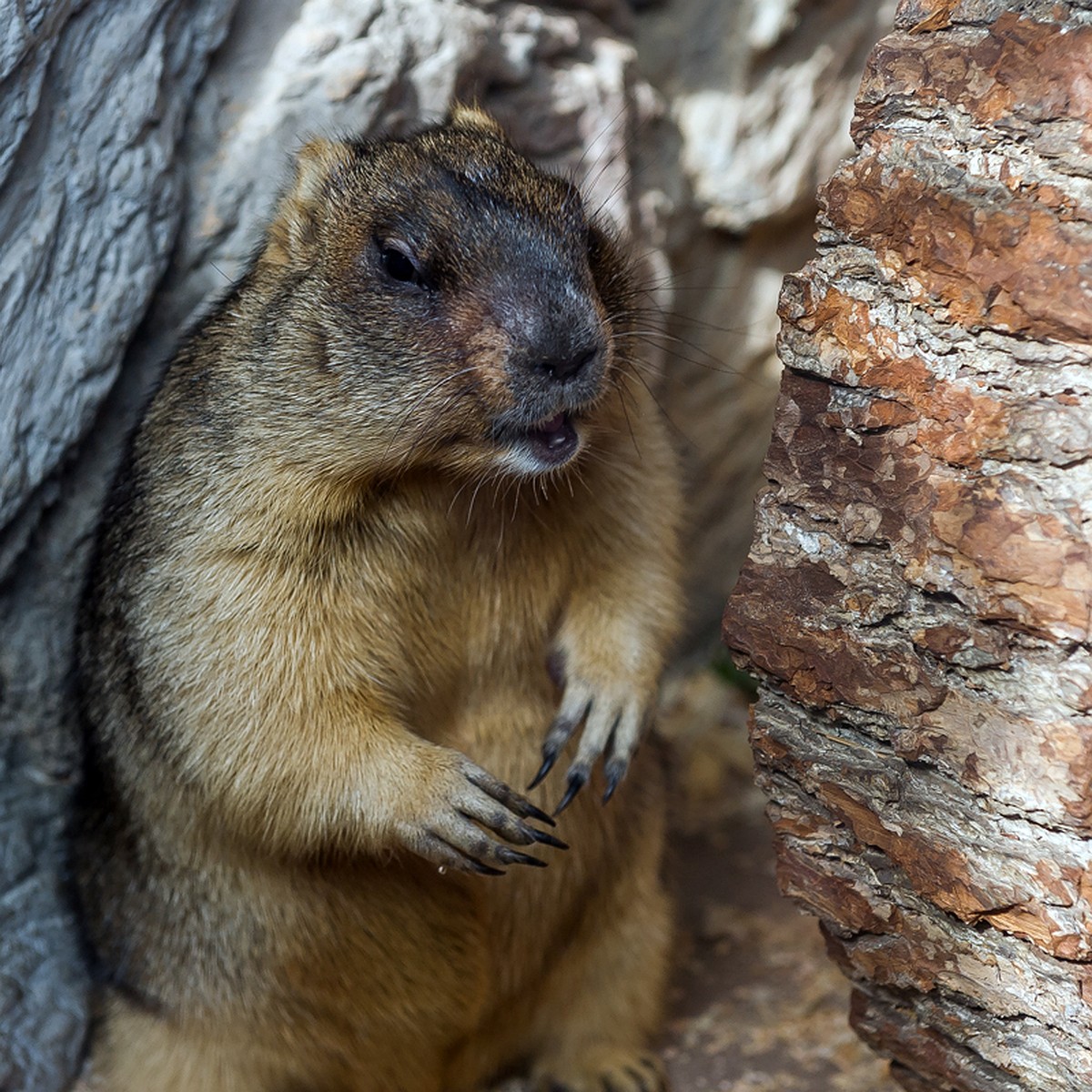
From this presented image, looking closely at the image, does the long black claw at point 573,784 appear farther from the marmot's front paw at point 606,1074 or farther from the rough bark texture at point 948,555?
the marmot's front paw at point 606,1074

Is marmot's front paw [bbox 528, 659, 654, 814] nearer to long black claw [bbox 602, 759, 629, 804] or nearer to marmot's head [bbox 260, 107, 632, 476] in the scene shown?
long black claw [bbox 602, 759, 629, 804]

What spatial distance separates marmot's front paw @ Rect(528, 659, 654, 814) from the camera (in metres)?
3.88

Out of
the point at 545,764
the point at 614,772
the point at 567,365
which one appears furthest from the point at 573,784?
the point at 567,365

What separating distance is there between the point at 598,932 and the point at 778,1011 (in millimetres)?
801

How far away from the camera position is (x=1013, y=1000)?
10.0ft

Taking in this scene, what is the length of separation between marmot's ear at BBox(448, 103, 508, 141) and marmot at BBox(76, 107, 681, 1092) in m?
0.02

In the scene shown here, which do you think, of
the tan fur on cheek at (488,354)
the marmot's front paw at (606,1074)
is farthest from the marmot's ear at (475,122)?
the marmot's front paw at (606,1074)

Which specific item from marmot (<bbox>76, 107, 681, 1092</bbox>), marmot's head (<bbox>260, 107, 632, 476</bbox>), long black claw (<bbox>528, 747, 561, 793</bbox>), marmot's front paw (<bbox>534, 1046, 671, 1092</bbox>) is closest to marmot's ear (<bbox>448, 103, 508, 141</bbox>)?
marmot (<bbox>76, 107, 681, 1092</bbox>)

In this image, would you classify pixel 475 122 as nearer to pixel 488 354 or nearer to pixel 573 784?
pixel 488 354

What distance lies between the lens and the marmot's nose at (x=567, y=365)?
327 centimetres

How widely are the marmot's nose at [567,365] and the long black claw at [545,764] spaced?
1126 mm

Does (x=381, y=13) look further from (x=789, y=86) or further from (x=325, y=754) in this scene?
(x=325, y=754)

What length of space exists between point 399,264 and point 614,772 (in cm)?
158

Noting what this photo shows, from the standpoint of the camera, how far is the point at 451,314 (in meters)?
3.38
